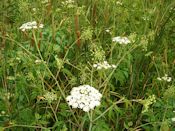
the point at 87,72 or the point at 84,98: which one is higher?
the point at 84,98

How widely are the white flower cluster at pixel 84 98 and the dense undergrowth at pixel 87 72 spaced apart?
0.10 meters

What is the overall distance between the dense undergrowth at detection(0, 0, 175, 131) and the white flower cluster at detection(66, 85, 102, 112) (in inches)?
4.1

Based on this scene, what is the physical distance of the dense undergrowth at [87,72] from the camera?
2.12 meters

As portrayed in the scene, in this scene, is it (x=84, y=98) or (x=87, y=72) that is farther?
(x=87, y=72)

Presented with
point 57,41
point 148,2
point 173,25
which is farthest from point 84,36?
point 148,2

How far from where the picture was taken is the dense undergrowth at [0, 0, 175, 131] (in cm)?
212

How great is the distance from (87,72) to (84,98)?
87cm

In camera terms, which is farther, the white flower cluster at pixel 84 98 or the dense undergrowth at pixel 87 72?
the dense undergrowth at pixel 87 72

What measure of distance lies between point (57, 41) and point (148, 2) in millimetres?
1433

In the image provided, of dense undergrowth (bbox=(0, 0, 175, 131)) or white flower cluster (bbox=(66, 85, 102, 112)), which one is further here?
dense undergrowth (bbox=(0, 0, 175, 131))

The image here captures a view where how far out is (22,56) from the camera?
7.67ft

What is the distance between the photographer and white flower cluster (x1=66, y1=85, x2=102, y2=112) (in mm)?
1782

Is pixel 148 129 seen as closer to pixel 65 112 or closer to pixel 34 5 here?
pixel 65 112

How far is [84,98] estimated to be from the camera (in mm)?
1824
